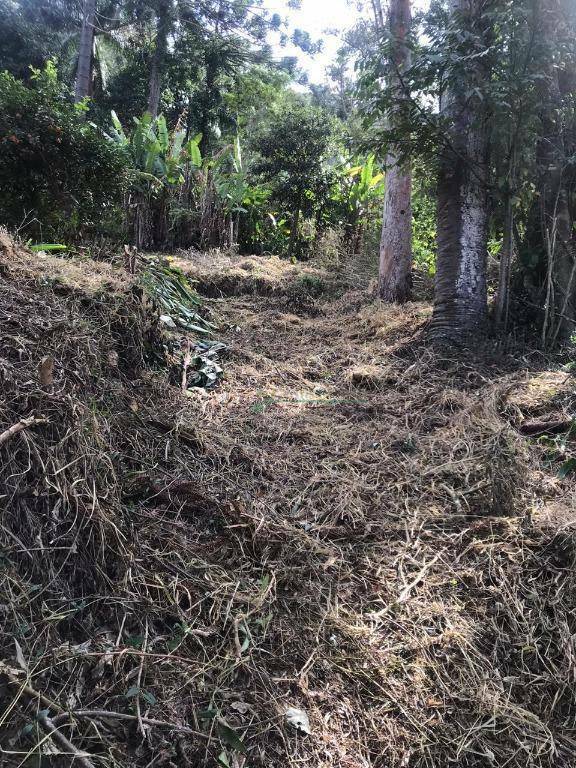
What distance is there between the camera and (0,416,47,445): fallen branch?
1613mm

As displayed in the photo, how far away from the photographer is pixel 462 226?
14.1 ft

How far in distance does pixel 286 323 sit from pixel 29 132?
9.95ft

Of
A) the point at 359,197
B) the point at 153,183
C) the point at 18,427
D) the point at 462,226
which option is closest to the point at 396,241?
the point at 462,226

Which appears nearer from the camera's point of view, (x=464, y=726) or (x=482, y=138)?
(x=464, y=726)

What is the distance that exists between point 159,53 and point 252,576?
15883 mm

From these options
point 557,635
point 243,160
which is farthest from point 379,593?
point 243,160

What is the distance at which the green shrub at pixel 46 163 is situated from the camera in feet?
15.9

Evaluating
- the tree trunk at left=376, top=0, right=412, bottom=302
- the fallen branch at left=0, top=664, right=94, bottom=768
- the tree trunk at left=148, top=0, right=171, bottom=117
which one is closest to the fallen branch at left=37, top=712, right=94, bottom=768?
the fallen branch at left=0, top=664, right=94, bottom=768

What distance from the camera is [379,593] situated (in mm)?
1923

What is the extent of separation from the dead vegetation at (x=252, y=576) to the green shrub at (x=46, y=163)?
8.08 feet

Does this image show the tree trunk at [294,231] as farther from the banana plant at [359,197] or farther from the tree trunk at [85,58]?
the tree trunk at [85,58]

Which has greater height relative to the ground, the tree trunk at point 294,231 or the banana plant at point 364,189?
the banana plant at point 364,189

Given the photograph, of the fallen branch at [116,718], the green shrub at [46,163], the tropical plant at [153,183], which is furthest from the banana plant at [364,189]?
the fallen branch at [116,718]

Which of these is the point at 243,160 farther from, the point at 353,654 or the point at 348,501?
the point at 353,654
